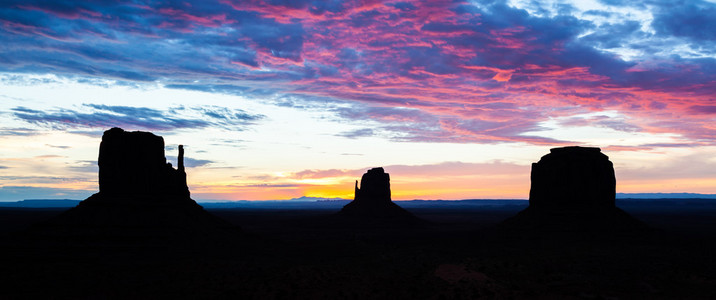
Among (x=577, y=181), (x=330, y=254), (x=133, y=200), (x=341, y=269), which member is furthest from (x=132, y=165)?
(x=577, y=181)

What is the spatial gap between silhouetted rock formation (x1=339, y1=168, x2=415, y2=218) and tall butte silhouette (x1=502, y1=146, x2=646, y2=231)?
42.0 meters

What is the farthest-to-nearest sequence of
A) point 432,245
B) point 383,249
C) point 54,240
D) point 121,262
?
point 432,245
point 383,249
point 54,240
point 121,262

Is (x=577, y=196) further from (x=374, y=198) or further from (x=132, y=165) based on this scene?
(x=374, y=198)

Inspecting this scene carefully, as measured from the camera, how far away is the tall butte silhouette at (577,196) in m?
57.6

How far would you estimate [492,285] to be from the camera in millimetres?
32125

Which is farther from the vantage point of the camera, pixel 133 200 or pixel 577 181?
pixel 577 181

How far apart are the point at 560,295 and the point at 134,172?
3877 centimetres

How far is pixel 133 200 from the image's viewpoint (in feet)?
150

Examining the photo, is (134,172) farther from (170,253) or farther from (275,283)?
(275,283)

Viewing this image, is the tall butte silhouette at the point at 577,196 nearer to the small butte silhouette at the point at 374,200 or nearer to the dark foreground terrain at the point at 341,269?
the dark foreground terrain at the point at 341,269

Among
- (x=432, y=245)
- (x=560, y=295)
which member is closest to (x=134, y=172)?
(x=432, y=245)

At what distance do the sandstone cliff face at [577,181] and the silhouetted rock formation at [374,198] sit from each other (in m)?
42.1

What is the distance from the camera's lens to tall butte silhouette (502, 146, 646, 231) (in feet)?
189

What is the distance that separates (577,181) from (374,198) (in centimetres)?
5116
